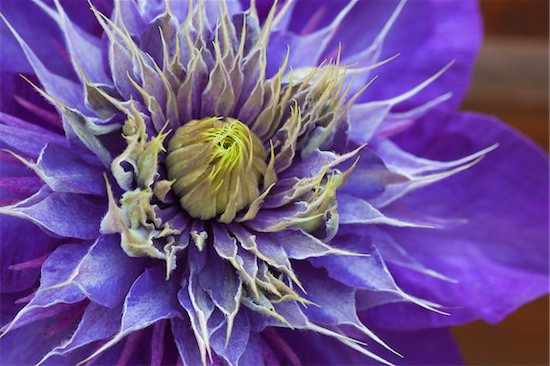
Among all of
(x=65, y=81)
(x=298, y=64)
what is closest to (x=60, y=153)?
(x=65, y=81)

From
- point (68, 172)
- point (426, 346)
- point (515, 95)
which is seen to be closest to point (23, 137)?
point (68, 172)

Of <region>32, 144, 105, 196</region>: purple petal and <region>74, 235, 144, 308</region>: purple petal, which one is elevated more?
<region>32, 144, 105, 196</region>: purple petal

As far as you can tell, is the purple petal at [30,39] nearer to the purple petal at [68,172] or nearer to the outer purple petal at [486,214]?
the purple petal at [68,172]

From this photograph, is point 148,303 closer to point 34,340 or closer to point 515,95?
point 34,340

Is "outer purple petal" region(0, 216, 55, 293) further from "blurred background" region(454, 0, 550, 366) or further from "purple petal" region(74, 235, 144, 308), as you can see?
"blurred background" region(454, 0, 550, 366)

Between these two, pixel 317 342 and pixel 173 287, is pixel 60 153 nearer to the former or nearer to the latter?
pixel 173 287

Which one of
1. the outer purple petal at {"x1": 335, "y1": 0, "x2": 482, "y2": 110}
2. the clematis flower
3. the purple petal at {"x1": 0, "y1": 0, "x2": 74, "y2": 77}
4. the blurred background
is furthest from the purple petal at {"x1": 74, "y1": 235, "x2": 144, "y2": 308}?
the blurred background
